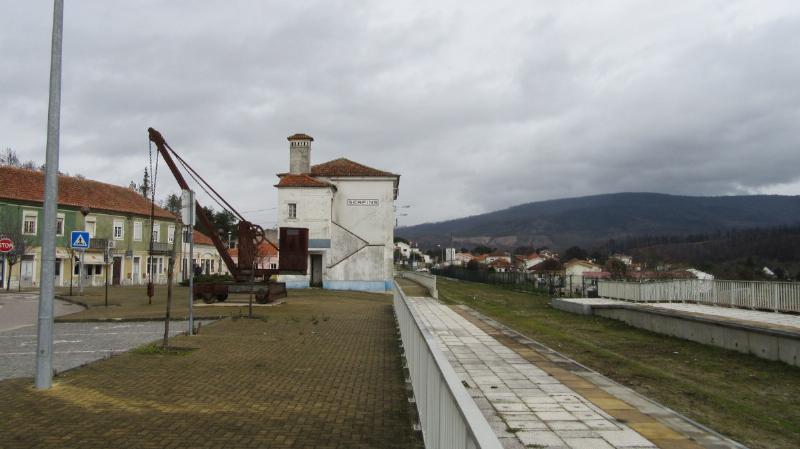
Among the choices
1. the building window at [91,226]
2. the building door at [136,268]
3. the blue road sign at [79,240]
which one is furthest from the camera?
the building door at [136,268]

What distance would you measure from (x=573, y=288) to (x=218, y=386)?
30751 mm

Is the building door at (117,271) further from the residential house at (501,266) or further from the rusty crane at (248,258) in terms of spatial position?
the residential house at (501,266)

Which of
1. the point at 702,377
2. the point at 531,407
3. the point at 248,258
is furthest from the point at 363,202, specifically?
the point at 531,407

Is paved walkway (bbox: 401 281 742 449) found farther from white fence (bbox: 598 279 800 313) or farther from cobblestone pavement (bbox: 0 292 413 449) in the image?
white fence (bbox: 598 279 800 313)

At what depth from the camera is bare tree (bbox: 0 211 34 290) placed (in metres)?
39.2

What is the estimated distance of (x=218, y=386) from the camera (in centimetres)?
786

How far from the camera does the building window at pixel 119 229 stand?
50688mm

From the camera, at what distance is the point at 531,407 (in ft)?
21.7

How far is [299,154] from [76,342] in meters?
33.6

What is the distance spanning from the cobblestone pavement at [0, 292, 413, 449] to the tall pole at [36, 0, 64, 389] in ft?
2.98

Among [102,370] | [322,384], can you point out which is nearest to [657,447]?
[322,384]

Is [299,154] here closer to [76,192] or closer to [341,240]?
[341,240]

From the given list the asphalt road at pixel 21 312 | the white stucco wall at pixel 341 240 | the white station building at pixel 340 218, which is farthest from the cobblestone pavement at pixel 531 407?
the white station building at pixel 340 218

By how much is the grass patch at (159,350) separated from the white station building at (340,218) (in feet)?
94.5
